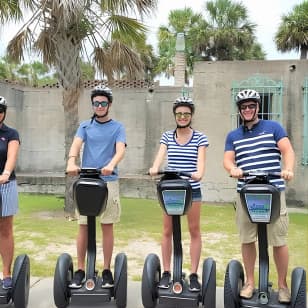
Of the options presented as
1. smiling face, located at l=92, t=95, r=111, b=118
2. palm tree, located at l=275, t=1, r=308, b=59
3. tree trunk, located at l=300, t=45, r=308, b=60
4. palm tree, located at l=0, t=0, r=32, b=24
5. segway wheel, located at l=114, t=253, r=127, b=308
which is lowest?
segway wheel, located at l=114, t=253, r=127, b=308

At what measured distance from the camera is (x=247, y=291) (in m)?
3.58

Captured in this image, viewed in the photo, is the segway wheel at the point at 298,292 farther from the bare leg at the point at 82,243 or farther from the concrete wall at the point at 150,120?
the concrete wall at the point at 150,120

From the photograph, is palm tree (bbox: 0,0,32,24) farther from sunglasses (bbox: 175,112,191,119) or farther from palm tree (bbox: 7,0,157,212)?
sunglasses (bbox: 175,112,191,119)

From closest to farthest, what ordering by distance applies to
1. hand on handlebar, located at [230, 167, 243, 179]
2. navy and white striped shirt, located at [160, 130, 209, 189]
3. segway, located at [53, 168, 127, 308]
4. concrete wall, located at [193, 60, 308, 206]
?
hand on handlebar, located at [230, 167, 243, 179] → segway, located at [53, 168, 127, 308] → navy and white striped shirt, located at [160, 130, 209, 189] → concrete wall, located at [193, 60, 308, 206]

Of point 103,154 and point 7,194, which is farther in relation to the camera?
point 103,154

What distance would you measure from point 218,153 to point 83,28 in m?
3.95

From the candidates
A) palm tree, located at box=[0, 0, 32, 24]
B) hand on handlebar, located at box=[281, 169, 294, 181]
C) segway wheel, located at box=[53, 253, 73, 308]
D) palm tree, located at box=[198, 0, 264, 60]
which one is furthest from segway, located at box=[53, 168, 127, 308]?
palm tree, located at box=[198, 0, 264, 60]

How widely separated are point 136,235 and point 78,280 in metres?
3.29

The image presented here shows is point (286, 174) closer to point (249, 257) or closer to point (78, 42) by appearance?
point (249, 257)

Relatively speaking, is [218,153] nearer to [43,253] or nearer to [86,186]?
[43,253]

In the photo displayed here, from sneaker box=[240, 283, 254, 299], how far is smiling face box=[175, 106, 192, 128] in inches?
54.9

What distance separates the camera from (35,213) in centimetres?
901

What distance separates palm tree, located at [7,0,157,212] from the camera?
27.3 ft

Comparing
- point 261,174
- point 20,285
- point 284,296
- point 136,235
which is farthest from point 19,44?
point 284,296
